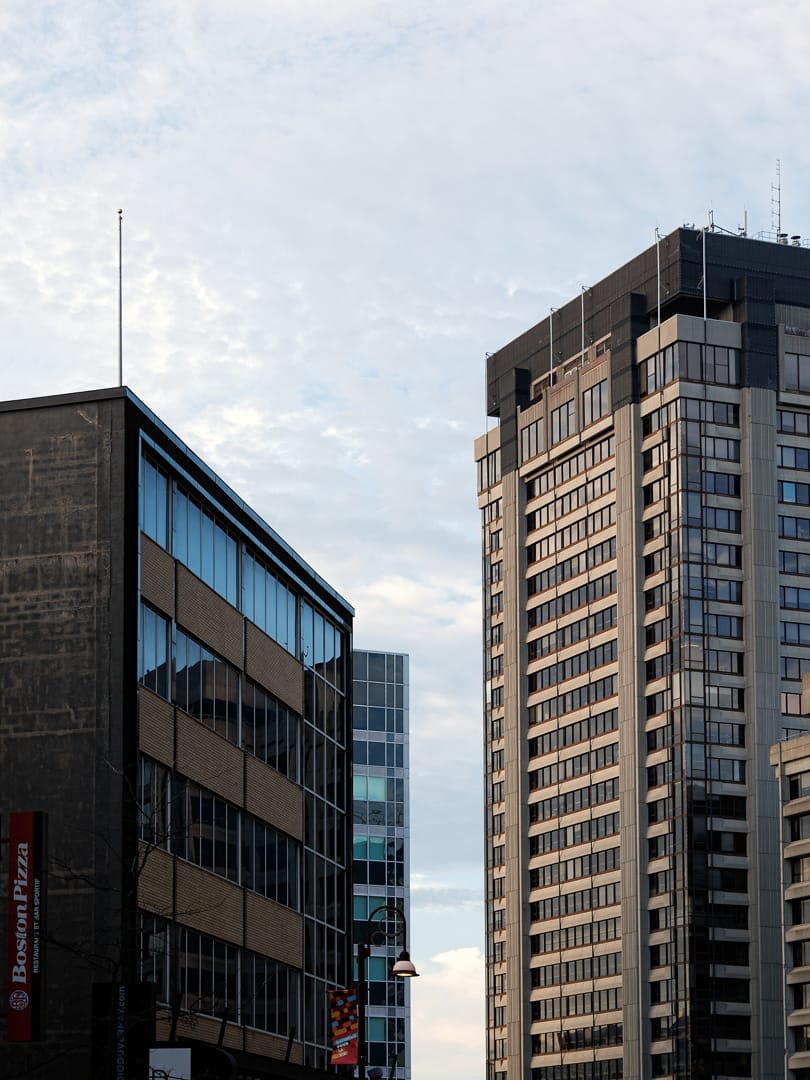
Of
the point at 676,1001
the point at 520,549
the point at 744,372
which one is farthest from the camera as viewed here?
the point at 520,549

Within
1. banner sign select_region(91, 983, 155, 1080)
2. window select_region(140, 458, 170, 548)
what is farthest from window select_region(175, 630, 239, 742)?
banner sign select_region(91, 983, 155, 1080)

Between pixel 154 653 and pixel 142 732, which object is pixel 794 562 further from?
pixel 142 732

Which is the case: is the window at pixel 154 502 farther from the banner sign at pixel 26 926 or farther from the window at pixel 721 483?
the window at pixel 721 483

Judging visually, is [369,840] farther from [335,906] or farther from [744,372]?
[335,906]

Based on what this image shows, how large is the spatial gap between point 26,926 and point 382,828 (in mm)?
107166

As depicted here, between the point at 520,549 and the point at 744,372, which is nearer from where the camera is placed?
the point at 744,372

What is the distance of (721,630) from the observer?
501 ft

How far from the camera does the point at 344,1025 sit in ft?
172

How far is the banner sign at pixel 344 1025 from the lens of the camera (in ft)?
169

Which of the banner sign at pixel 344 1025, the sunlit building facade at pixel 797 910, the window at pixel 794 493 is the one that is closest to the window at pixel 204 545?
the banner sign at pixel 344 1025

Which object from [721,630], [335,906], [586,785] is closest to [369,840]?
[586,785]

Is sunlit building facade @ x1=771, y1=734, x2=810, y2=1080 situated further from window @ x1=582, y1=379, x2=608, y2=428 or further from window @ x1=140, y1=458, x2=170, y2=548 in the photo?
window @ x1=140, y1=458, x2=170, y2=548

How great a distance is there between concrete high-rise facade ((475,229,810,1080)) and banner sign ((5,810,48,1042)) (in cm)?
10369

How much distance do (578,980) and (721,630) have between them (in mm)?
31703
